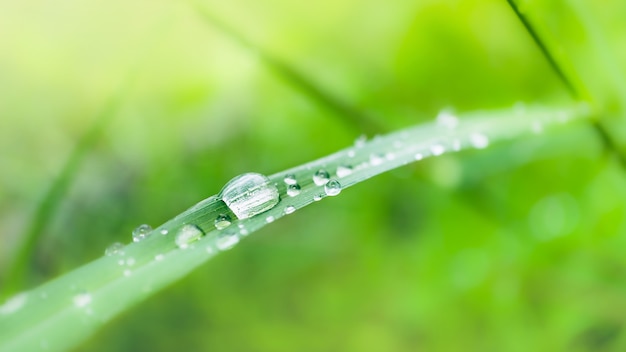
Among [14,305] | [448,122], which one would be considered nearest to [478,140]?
[448,122]

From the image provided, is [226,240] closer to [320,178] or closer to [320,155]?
[320,178]

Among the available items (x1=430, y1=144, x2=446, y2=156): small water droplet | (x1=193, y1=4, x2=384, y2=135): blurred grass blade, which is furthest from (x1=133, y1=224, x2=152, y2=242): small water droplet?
(x1=193, y1=4, x2=384, y2=135): blurred grass blade

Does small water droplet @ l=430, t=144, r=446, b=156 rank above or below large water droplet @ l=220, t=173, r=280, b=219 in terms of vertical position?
above

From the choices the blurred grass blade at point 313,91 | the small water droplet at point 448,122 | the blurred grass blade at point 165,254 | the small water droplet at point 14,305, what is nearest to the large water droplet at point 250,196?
the blurred grass blade at point 165,254

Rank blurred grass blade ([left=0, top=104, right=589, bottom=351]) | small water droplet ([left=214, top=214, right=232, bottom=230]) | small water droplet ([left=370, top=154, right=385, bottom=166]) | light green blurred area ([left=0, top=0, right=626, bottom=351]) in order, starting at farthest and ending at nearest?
light green blurred area ([left=0, top=0, right=626, bottom=351]), small water droplet ([left=370, top=154, right=385, bottom=166]), small water droplet ([left=214, top=214, right=232, bottom=230]), blurred grass blade ([left=0, top=104, right=589, bottom=351])

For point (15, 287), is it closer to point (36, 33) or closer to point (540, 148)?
point (36, 33)

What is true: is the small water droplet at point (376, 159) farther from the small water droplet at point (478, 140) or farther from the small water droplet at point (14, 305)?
the small water droplet at point (14, 305)

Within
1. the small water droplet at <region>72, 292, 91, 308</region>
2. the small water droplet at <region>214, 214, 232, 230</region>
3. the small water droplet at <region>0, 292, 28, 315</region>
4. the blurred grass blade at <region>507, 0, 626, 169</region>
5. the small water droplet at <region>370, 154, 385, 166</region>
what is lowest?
the small water droplet at <region>72, 292, 91, 308</region>

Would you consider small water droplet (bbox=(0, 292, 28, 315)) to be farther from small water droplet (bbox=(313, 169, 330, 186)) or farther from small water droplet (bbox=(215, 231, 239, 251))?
small water droplet (bbox=(313, 169, 330, 186))
